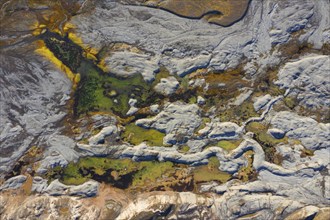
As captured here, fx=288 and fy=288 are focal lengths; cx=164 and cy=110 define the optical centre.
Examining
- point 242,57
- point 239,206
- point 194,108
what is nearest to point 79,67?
point 194,108

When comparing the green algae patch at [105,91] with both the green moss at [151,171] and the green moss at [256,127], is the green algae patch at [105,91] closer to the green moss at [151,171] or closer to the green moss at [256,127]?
the green moss at [151,171]

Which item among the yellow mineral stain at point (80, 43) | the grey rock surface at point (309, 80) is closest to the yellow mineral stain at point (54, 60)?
the yellow mineral stain at point (80, 43)

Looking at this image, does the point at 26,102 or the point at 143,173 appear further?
the point at 143,173

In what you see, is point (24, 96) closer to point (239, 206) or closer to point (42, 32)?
point (42, 32)

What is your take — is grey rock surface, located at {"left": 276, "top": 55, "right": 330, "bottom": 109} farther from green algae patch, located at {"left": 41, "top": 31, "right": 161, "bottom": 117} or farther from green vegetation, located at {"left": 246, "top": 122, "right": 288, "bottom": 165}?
green algae patch, located at {"left": 41, "top": 31, "right": 161, "bottom": 117}

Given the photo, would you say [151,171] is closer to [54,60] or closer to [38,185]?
[38,185]

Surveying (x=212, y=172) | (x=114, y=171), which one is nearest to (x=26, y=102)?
(x=114, y=171)
